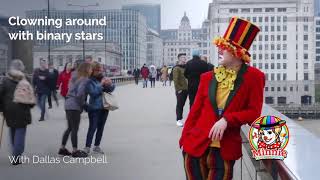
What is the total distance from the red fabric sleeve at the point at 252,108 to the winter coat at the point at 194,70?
645 centimetres

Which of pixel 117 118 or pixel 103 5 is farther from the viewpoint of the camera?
pixel 117 118

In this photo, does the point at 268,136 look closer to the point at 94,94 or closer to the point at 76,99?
the point at 76,99

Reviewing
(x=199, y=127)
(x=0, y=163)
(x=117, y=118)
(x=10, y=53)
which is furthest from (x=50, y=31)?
(x=117, y=118)

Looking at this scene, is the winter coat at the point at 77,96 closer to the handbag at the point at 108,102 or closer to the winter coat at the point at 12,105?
the handbag at the point at 108,102

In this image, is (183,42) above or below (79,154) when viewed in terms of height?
above

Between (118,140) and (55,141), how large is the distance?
1.05 meters

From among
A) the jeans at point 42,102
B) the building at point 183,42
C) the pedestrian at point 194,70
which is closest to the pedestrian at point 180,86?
the pedestrian at point 194,70

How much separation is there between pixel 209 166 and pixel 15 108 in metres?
4.04

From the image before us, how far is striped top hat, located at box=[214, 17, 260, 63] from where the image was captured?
3.40 m

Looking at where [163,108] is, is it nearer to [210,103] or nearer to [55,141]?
[55,141]

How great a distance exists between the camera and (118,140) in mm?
9586

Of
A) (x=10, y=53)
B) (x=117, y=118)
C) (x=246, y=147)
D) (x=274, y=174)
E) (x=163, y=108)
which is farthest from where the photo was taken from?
(x=163, y=108)

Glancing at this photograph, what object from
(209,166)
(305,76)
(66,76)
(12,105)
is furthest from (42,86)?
(305,76)

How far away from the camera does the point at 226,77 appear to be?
3455mm
